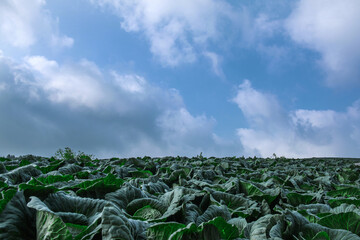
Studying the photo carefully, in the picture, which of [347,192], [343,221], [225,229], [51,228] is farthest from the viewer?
[347,192]

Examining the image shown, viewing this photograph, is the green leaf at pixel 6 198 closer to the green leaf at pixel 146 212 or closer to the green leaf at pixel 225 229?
the green leaf at pixel 146 212

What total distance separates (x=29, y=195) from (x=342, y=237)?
178 cm

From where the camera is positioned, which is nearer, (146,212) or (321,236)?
(321,236)

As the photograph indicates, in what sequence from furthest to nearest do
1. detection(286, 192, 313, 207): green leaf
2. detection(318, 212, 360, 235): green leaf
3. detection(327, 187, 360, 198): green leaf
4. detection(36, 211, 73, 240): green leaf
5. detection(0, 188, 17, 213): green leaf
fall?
1. detection(327, 187, 360, 198): green leaf
2. detection(286, 192, 313, 207): green leaf
3. detection(318, 212, 360, 235): green leaf
4. detection(0, 188, 17, 213): green leaf
5. detection(36, 211, 73, 240): green leaf

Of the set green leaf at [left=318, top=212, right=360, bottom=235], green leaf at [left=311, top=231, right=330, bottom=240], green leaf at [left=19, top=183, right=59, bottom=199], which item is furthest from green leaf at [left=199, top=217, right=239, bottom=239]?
green leaf at [left=19, top=183, right=59, bottom=199]

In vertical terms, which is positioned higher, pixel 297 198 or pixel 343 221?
pixel 297 198

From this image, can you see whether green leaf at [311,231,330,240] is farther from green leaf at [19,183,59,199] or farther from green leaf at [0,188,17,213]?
green leaf at [0,188,17,213]

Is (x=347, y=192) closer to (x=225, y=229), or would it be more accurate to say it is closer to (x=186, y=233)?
(x=225, y=229)

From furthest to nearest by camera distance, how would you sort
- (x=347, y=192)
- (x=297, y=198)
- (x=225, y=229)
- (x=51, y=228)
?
(x=347, y=192) < (x=297, y=198) < (x=225, y=229) < (x=51, y=228)

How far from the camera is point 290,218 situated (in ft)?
6.19

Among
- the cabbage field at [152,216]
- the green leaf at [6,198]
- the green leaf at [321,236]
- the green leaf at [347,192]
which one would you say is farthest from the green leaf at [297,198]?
the green leaf at [6,198]

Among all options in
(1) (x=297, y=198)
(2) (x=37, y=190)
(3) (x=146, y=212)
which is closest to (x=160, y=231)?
(3) (x=146, y=212)

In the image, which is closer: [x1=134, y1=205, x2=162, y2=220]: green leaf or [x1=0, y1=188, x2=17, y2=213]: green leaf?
[x1=0, y1=188, x2=17, y2=213]: green leaf

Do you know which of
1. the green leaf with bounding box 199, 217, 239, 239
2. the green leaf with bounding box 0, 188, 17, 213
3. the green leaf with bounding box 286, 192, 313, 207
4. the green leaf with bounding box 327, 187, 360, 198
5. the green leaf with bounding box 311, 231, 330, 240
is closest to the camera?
the green leaf with bounding box 0, 188, 17, 213
